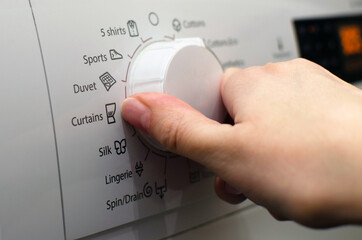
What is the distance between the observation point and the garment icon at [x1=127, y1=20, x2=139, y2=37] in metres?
0.33

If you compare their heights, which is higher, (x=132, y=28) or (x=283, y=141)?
(x=132, y=28)

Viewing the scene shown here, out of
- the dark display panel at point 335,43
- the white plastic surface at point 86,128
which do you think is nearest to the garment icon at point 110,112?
the white plastic surface at point 86,128

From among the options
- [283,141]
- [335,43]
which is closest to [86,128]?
[283,141]

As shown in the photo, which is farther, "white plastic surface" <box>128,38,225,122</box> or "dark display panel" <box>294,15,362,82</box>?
"dark display panel" <box>294,15,362,82</box>

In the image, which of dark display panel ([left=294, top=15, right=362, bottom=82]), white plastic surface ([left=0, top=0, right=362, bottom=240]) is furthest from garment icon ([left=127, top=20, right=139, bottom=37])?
dark display panel ([left=294, top=15, right=362, bottom=82])

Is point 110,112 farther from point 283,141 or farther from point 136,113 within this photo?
point 283,141

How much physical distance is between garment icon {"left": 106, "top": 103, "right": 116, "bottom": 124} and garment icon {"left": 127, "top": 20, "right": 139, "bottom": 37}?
0.22 feet

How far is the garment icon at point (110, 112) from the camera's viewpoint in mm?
315

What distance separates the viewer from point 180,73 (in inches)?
12.8

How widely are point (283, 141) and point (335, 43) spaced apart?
1.02 ft

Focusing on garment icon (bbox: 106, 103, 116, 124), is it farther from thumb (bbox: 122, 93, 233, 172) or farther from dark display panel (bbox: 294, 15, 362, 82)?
dark display panel (bbox: 294, 15, 362, 82)

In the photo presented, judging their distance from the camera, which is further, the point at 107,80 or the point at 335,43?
the point at 335,43

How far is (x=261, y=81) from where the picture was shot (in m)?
0.33

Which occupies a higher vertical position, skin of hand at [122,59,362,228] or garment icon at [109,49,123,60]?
garment icon at [109,49,123,60]
